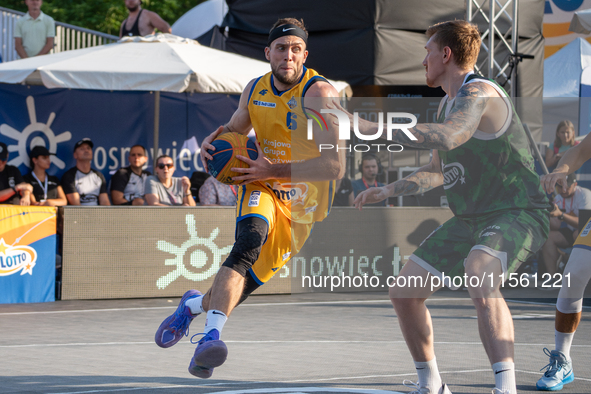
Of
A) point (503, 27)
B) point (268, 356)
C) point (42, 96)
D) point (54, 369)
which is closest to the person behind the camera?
point (54, 369)

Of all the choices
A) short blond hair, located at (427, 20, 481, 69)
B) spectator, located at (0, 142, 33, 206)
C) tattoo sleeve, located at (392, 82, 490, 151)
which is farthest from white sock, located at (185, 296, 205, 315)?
spectator, located at (0, 142, 33, 206)

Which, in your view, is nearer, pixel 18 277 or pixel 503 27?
pixel 18 277

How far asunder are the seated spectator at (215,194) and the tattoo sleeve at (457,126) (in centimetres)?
671

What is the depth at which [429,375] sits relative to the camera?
14.0 ft

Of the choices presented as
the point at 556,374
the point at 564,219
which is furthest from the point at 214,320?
the point at 564,219

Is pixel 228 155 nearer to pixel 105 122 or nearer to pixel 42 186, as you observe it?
pixel 42 186

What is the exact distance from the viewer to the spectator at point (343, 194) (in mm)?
10102

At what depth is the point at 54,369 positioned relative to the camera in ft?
17.7

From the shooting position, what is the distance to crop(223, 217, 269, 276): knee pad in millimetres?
4523

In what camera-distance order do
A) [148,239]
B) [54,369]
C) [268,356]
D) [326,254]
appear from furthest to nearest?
[148,239]
[326,254]
[268,356]
[54,369]

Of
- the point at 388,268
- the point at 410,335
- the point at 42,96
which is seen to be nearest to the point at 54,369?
the point at 410,335

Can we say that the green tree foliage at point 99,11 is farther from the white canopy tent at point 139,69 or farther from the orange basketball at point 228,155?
the orange basketball at point 228,155

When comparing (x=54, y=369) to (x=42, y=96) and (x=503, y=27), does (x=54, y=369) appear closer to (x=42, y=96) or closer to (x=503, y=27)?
(x=42, y=96)

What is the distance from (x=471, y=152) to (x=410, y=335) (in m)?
1.05
